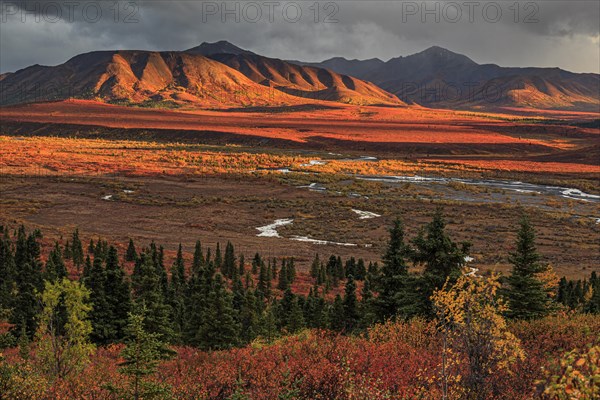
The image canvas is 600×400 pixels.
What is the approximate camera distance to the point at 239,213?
53.4 m

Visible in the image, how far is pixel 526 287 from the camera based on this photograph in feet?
51.7

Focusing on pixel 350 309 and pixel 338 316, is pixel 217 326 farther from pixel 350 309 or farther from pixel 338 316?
pixel 350 309

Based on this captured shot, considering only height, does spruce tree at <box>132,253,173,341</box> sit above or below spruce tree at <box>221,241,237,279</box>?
above

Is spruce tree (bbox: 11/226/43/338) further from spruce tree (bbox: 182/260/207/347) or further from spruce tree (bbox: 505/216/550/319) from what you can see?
spruce tree (bbox: 505/216/550/319)

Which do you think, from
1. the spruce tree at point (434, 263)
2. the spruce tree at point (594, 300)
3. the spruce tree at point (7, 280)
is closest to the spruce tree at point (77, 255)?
the spruce tree at point (7, 280)

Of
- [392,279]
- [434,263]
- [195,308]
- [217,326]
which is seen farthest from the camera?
[195,308]

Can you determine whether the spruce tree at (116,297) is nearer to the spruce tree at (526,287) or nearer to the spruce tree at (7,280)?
the spruce tree at (7,280)

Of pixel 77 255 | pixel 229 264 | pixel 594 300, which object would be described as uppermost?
pixel 77 255

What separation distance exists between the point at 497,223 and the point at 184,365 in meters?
44.0

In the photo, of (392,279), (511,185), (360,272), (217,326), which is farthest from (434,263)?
(511,185)

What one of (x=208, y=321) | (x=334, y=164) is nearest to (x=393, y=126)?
(x=334, y=164)

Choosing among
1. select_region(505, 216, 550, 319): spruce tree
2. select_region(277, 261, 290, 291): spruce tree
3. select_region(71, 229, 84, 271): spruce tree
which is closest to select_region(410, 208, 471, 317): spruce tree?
select_region(505, 216, 550, 319): spruce tree

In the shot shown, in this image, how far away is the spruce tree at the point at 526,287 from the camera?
15.3 meters

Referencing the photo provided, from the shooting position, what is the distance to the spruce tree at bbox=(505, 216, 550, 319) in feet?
50.2
